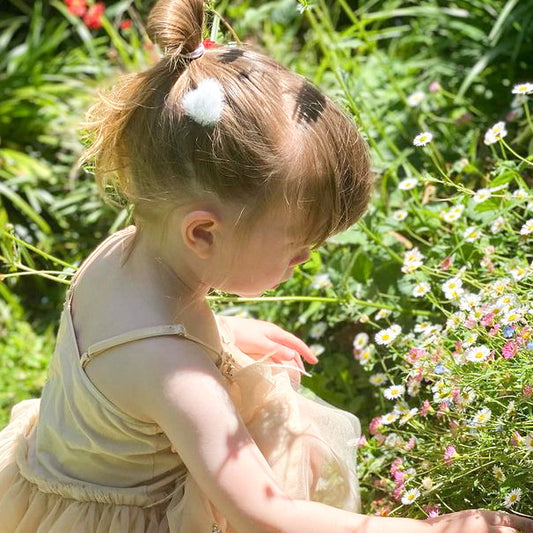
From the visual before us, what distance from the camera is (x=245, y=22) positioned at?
3498 millimetres

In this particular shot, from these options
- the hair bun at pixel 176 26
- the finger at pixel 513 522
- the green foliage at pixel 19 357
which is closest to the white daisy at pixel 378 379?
the finger at pixel 513 522

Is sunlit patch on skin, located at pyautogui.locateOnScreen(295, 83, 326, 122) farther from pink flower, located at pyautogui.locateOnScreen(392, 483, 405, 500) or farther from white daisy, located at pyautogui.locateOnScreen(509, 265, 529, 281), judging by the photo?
pink flower, located at pyautogui.locateOnScreen(392, 483, 405, 500)

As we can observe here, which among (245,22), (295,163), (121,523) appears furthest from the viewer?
(245,22)

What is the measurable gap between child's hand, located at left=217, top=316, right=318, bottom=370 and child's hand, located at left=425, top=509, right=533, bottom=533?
19.9 inches

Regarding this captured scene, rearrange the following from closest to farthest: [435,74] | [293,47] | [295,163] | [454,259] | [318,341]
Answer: [295,163] → [454,259] → [318,341] → [435,74] → [293,47]

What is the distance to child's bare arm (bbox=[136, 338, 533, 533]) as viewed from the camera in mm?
1405

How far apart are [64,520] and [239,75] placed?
78cm

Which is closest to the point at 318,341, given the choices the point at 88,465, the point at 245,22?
the point at 88,465

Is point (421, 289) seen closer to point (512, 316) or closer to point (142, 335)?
point (512, 316)

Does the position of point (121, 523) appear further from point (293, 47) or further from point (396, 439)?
point (293, 47)

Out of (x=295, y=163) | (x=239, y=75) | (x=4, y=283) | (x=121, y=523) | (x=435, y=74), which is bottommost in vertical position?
(x=4, y=283)

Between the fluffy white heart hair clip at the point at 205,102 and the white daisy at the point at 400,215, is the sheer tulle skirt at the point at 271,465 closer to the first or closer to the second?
the fluffy white heart hair clip at the point at 205,102

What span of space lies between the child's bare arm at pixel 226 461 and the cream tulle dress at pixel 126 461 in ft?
0.29

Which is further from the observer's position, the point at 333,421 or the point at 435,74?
the point at 435,74
